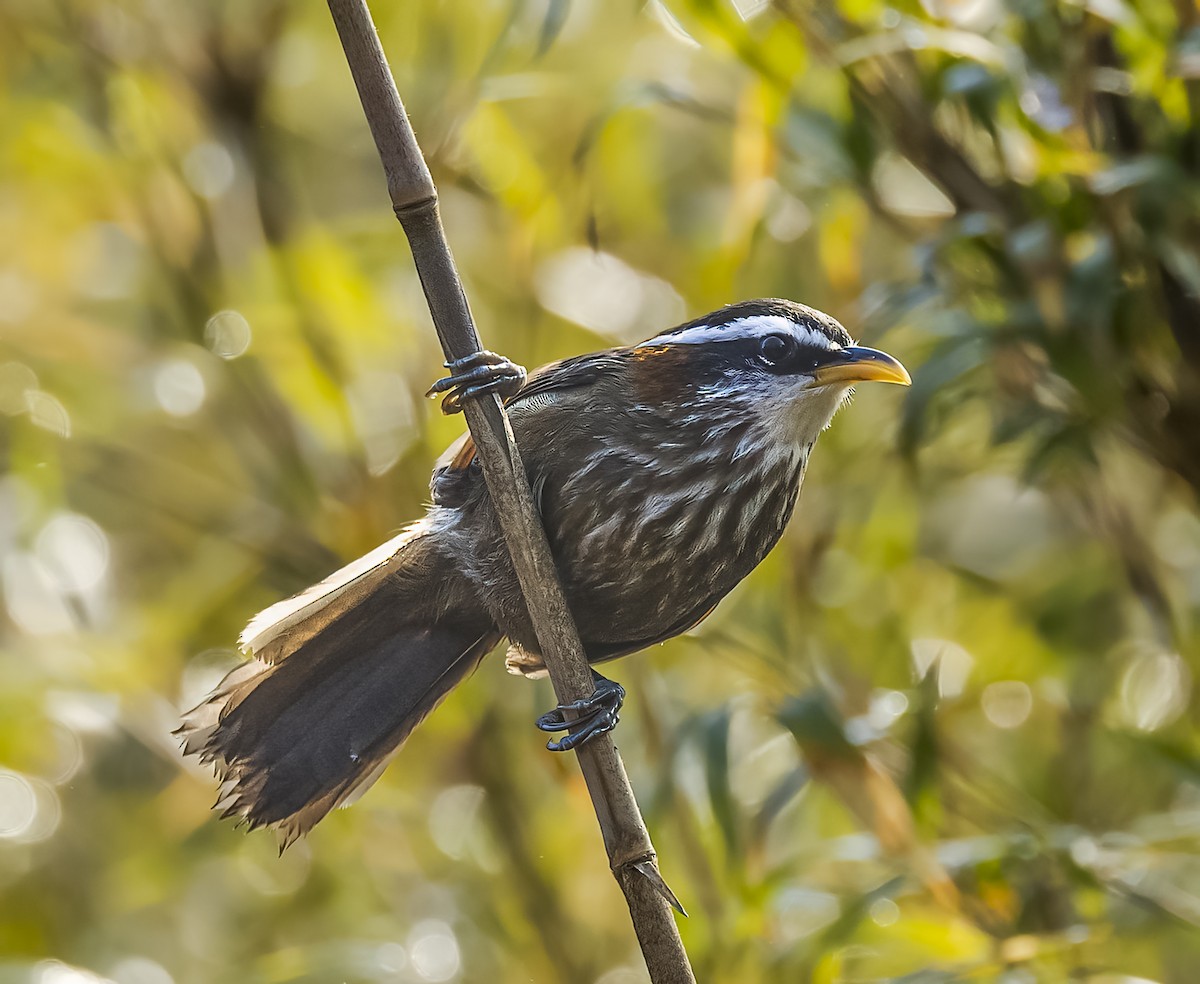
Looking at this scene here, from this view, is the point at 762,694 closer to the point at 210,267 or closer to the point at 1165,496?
Answer: the point at 1165,496

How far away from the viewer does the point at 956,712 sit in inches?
135

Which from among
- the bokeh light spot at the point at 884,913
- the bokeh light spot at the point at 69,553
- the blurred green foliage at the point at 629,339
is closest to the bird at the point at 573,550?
the blurred green foliage at the point at 629,339

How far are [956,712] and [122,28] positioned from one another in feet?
9.57

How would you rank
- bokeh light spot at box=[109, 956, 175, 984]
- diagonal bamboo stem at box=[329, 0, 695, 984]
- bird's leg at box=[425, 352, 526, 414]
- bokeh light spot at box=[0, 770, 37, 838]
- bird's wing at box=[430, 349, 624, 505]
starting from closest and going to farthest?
diagonal bamboo stem at box=[329, 0, 695, 984], bird's leg at box=[425, 352, 526, 414], bird's wing at box=[430, 349, 624, 505], bokeh light spot at box=[109, 956, 175, 984], bokeh light spot at box=[0, 770, 37, 838]

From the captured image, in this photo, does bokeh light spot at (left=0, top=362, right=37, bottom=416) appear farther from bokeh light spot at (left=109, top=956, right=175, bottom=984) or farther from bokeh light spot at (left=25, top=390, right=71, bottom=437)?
bokeh light spot at (left=109, top=956, right=175, bottom=984)

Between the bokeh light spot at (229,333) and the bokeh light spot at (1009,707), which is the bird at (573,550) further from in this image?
the bokeh light spot at (1009,707)

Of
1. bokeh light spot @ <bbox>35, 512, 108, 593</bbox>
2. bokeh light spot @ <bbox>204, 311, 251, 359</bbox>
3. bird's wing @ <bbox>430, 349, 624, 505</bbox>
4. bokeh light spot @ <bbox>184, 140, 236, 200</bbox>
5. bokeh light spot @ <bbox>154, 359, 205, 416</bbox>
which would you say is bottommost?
bird's wing @ <bbox>430, 349, 624, 505</bbox>

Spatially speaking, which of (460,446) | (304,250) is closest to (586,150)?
(460,446)

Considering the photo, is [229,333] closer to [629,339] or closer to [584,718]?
[629,339]

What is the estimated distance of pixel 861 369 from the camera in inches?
74.5

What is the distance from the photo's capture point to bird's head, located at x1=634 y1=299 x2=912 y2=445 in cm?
200

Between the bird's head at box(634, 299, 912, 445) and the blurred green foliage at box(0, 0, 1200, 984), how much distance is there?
58 centimetres

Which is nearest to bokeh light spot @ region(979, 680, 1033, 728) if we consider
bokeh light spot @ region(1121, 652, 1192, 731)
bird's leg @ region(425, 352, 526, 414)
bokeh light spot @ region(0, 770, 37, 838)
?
bokeh light spot @ region(1121, 652, 1192, 731)

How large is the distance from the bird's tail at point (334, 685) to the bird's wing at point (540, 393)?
9cm
